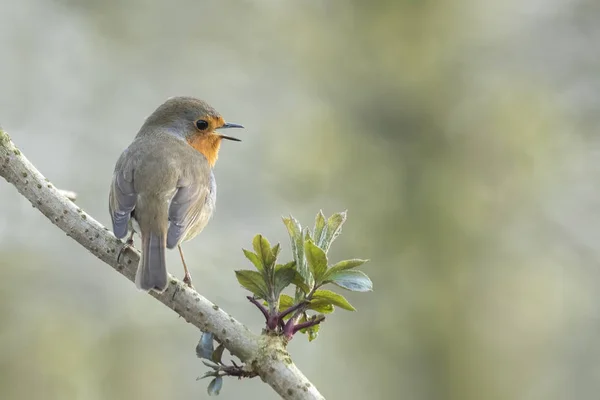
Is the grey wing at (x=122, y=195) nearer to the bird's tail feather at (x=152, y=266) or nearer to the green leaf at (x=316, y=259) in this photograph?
the bird's tail feather at (x=152, y=266)

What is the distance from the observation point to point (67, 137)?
9.71m

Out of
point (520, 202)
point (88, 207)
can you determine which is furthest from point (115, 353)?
point (520, 202)

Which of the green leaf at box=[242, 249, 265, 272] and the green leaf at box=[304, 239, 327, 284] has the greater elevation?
the green leaf at box=[304, 239, 327, 284]

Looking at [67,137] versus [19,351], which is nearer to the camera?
[19,351]

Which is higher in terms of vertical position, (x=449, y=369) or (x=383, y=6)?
(x=383, y=6)

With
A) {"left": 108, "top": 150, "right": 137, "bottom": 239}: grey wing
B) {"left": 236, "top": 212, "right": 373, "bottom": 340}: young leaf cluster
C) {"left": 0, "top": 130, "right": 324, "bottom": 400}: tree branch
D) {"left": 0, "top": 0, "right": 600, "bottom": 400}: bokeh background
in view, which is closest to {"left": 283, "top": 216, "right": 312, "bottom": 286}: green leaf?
{"left": 236, "top": 212, "right": 373, "bottom": 340}: young leaf cluster

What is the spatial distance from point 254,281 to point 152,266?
2.37 feet

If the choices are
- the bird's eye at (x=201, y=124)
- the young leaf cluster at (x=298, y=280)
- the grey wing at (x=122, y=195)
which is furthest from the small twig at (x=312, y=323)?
the bird's eye at (x=201, y=124)

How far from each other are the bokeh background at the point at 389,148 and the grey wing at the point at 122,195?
5397mm

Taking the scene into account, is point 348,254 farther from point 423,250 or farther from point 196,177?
point 196,177

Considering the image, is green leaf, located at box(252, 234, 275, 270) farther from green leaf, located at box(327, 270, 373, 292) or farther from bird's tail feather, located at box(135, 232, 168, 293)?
bird's tail feather, located at box(135, 232, 168, 293)

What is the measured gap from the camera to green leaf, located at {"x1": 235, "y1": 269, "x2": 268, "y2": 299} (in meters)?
2.25

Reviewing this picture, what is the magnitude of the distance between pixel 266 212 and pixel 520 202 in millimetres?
3804

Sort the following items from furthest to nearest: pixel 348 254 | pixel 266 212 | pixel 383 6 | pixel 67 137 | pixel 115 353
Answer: pixel 383 6 → pixel 348 254 → pixel 266 212 → pixel 67 137 → pixel 115 353
